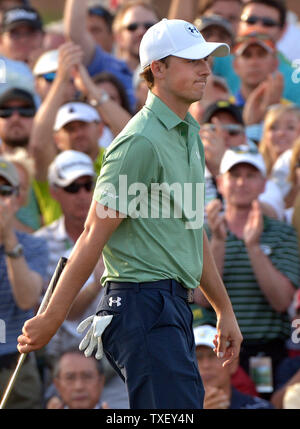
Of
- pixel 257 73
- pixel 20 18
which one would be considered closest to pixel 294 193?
pixel 257 73

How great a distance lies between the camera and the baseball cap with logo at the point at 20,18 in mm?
9633

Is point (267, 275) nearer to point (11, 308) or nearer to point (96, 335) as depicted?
point (11, 308)

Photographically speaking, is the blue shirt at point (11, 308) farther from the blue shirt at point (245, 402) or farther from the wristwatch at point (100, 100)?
the wristwatch at point (100, 100)

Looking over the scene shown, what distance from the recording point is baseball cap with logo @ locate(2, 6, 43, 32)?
31.6 ft

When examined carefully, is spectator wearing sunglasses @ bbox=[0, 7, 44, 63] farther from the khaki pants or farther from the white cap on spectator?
the khaki pants

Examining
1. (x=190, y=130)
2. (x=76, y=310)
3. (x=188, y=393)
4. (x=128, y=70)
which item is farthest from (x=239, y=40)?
(x=188, y=393)

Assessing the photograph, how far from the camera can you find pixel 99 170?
26.2ft

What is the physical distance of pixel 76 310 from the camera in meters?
6.74

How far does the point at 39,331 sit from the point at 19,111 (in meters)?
4.56

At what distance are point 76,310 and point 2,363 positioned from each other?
0.58 meters

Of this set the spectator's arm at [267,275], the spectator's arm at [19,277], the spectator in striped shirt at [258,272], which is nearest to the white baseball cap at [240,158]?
the spectator in striped shirt at [258,272]
